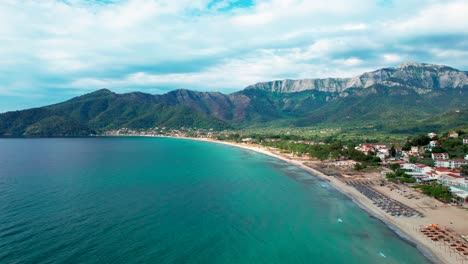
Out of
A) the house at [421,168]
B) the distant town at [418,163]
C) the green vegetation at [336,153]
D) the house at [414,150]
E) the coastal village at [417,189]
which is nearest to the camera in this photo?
the coastal village at [417,189]

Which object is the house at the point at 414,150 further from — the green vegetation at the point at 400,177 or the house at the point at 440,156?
the green vegetation at the point at 400,177

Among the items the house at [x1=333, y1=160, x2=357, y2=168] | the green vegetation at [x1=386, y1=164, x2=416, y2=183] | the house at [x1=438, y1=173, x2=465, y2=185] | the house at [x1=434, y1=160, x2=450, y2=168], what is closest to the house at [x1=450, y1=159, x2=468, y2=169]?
the house at [x1=434, y1=160, x2=450, y2=168]

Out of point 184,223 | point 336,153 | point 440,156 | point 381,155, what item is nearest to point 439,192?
point 440,156

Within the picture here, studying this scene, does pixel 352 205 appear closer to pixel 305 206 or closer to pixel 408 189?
pixel 305 206

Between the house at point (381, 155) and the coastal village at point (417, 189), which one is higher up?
the house at point (381, 155)

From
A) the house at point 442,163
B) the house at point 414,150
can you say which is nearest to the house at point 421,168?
the house at point 442,163

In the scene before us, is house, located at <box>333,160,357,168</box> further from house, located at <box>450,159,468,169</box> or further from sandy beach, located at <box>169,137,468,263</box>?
sandy beach, located at <box>169,137,468,263</box>

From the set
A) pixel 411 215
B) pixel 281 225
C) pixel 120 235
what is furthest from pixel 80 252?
pixel 411 215
